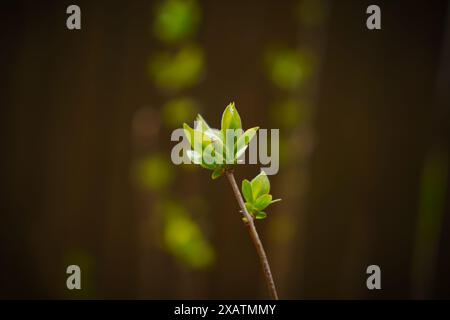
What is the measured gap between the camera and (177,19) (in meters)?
1.37

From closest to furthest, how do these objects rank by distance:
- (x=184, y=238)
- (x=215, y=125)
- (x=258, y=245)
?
(x=258, y=245), (x=184, y=238), (x=215, y=125)

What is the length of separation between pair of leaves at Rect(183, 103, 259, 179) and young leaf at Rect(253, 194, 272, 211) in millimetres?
50

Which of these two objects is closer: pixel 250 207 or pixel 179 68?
pixel 250 207

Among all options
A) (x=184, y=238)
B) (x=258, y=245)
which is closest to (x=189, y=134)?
(x=258, y=245)

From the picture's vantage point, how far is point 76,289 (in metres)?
1.59

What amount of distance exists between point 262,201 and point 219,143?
0.08m

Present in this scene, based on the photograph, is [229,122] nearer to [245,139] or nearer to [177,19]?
[245,139]

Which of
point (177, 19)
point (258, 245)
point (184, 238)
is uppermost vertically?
point (177, 19)

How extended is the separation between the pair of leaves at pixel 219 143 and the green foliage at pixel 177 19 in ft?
3.47

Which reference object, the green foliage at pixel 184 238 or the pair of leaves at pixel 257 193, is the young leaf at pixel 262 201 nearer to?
the pair of leaves at pixel 257 193

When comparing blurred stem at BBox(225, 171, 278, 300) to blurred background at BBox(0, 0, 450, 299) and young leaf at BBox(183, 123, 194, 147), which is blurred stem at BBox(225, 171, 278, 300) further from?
blurred background at BBox(0, 0, 450, 299)

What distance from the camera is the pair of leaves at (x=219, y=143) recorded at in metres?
0.39
